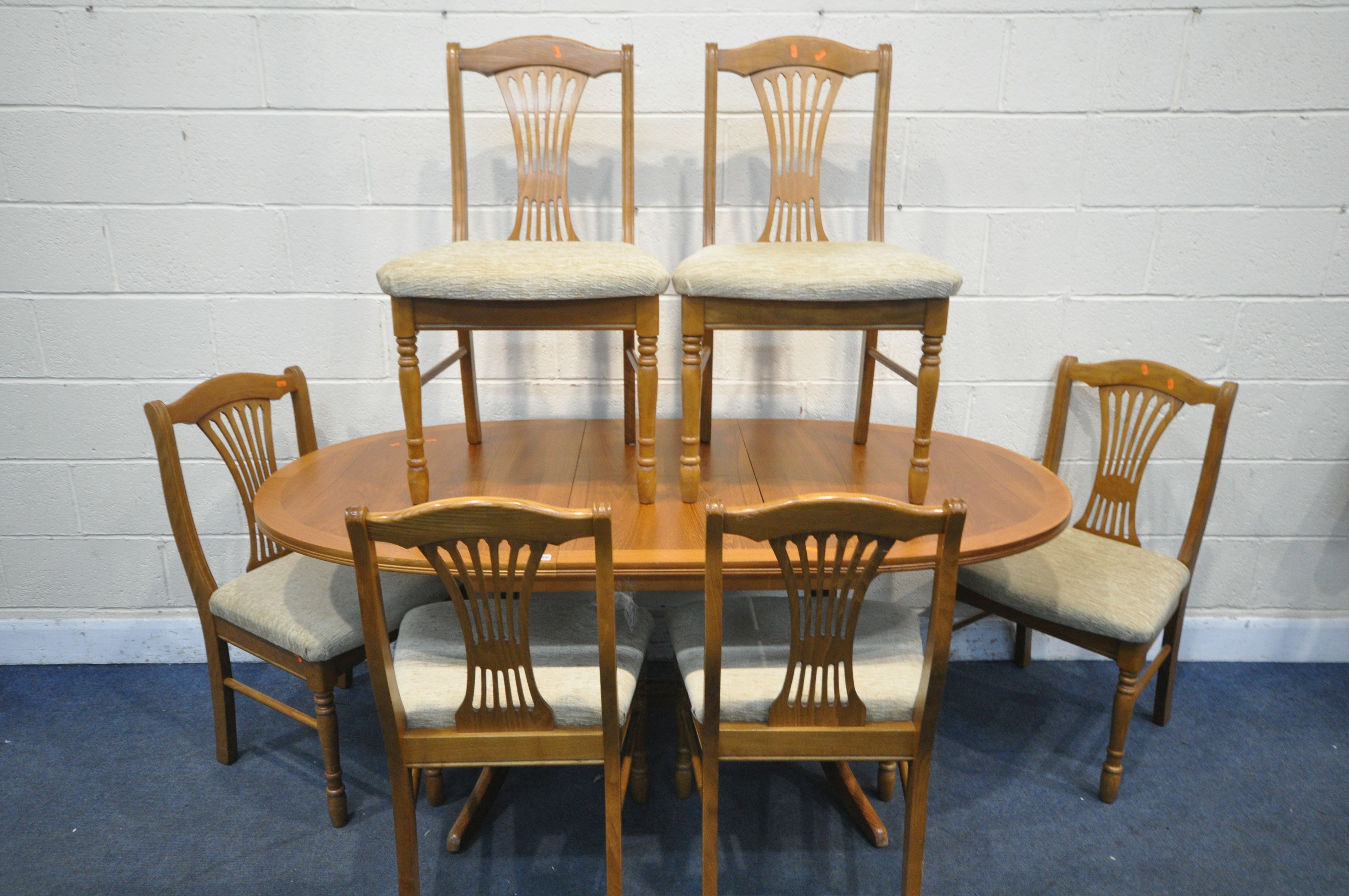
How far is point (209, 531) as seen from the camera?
7.70 feet

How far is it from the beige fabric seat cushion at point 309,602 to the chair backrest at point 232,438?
7cm

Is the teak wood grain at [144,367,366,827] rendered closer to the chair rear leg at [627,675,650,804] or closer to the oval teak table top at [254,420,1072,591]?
the oval teak table top at [254,420,1072,591]

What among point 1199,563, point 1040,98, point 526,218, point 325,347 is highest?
point 1040,98

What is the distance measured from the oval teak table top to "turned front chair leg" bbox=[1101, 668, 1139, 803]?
48 cm

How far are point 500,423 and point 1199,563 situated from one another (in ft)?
6.71

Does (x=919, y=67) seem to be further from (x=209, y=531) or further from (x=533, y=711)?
(x=209, y=531)

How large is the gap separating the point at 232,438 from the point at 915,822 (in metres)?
1.74

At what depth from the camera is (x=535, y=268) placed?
151 centimetres

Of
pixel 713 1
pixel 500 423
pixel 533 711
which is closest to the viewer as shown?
pixel 533 711

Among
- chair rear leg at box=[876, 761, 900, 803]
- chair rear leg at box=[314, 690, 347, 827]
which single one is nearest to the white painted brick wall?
chair rear leg at box=[314, 690, 347, 827]

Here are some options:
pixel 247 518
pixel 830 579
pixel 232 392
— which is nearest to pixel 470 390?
pixel 232 392

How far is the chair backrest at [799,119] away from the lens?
1844 mm

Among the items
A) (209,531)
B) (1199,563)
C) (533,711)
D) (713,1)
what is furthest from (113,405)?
(1199,563)

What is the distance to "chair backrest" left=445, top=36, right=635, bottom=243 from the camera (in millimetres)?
1854
